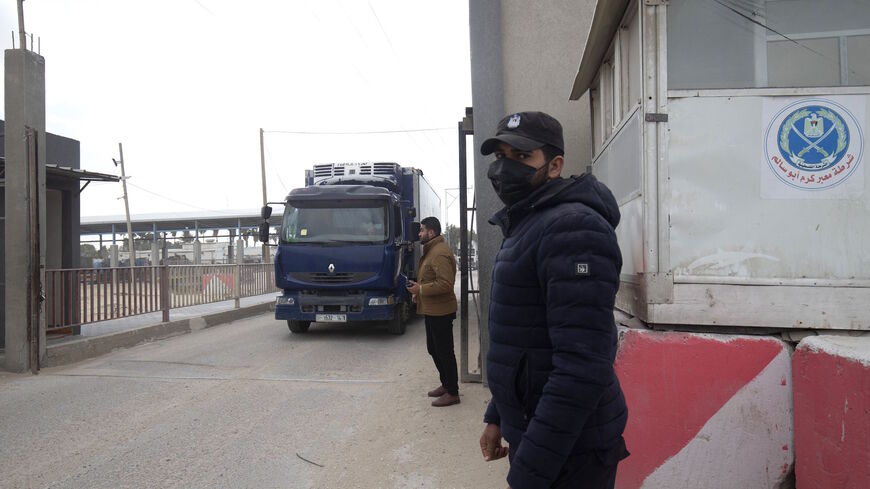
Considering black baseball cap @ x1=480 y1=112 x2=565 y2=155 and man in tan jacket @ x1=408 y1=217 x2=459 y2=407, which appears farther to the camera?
man in tan jacket @ x1=408 y1=217 x2=459 y2=407

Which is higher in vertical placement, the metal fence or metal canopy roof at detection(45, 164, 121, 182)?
metal canopy roof at detection(45, 164, 121, 182)

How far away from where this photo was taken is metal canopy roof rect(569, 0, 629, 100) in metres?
3.45

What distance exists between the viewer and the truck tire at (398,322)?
1002 cm

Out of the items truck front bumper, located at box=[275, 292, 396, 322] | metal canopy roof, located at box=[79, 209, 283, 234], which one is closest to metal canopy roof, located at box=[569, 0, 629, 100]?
truck front bumper, located at box=[275, 292, 396, 322]

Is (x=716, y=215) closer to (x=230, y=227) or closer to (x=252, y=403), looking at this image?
Result: (x=252, y=403)

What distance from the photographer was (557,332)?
155cm

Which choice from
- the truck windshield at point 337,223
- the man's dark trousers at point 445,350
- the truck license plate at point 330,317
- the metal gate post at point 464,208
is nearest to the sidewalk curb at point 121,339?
the truck windshield at point 337,223

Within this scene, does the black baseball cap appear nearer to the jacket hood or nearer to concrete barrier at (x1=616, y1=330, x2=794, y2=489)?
the jacket hood

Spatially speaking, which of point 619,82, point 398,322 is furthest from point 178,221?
point 619,82

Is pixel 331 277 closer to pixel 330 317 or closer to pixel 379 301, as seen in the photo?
pixel 330 317

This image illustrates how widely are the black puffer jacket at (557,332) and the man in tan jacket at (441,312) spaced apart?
365cm

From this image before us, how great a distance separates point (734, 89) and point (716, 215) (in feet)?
2.23

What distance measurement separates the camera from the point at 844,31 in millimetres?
2863

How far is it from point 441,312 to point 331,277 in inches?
170
